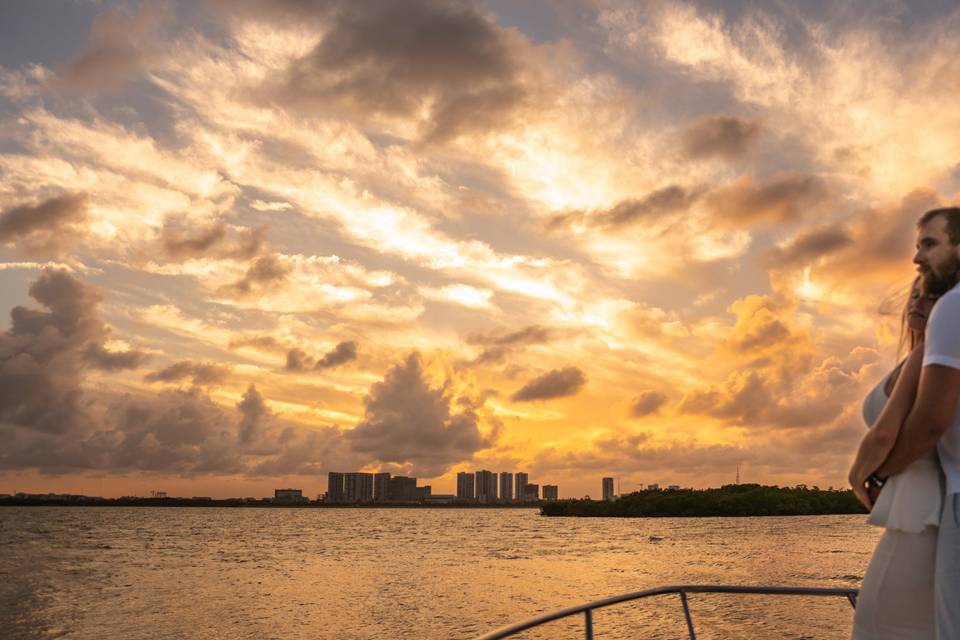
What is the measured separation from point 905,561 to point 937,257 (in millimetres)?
895

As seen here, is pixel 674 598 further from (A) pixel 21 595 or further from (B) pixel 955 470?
(B) pixel 955 470

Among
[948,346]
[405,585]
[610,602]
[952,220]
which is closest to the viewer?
[948,346]

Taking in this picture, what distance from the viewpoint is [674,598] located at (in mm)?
49438

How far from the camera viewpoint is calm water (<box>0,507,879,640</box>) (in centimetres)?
4253

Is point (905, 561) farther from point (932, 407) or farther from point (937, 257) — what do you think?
point (937, 257)

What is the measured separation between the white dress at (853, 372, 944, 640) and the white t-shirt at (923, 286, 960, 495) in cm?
6

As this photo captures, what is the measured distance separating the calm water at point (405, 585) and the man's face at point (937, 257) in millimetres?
39500

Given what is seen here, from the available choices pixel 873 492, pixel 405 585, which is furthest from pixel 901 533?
pixel 405 585

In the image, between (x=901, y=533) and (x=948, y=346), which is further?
(x=901, y=533)

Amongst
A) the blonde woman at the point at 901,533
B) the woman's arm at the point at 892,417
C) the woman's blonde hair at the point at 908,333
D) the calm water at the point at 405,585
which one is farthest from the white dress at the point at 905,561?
the calm water at the point at 405,585

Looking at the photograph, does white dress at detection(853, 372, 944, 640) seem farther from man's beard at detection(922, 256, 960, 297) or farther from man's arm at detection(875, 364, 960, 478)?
man's beard at detection(922, 256, 960, 297)

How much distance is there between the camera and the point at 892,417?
231cm

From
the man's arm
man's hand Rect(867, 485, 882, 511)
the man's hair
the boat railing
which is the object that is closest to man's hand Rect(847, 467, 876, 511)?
man's hand Rect(867, 485, 882, 511)

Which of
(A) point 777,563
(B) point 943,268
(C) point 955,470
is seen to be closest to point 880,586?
(C) point 955,470
